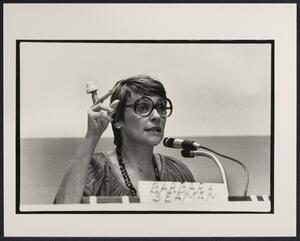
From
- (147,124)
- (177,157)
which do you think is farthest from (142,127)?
(177,157)

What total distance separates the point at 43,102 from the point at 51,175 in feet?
0.62

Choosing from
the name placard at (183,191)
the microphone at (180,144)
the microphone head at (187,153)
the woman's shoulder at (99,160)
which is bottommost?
the name placard at (183,191)

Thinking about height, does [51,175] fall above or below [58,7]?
below

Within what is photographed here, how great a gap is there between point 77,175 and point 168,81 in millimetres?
334

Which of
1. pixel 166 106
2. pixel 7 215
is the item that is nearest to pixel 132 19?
pixel 166 106

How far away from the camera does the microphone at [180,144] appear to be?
1716 millimetres

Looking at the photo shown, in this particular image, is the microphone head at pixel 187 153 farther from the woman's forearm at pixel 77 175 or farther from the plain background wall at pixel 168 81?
the woman's forearm at pixel 77 175

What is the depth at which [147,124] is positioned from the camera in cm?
171

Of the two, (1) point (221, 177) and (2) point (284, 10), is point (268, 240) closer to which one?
(1) point (221, 177)

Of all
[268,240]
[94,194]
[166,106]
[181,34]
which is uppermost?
[181,34]

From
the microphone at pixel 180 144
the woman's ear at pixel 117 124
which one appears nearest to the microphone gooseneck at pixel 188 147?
the microphone at pixel 180 144

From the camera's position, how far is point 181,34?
5.67 ft

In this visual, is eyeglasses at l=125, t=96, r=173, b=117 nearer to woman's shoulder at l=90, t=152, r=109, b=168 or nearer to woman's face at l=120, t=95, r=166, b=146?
woman's face at l=120, t=95, r=166, b=146

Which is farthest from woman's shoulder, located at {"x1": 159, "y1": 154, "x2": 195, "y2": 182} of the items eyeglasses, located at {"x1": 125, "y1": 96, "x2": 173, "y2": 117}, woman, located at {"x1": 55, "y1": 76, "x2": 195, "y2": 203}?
eyeglasses, located at {"x1": 125, "y1": 96, "x2": 173, "y2": 117}
